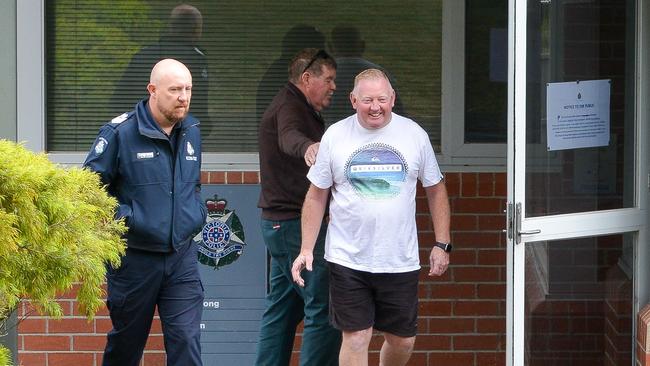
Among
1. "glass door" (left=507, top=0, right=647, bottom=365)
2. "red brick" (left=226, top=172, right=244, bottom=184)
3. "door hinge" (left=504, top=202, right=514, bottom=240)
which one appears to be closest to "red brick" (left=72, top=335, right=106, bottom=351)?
"red brick" (left=226, top=172, right=244, bottom=184)

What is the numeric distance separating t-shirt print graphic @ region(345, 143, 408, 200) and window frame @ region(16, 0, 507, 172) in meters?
1.29

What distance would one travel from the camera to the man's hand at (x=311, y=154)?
6.27m

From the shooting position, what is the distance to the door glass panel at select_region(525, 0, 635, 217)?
5.90 m

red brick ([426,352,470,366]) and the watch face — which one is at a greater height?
the watch face

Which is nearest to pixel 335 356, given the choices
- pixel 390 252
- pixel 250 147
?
pixel 390 252

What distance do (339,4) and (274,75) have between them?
0.53 metres

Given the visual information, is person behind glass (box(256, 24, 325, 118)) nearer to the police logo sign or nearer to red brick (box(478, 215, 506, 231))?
the police logo sign

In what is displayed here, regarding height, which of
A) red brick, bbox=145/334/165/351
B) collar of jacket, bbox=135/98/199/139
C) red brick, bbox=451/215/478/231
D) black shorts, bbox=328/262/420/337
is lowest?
red brick, bbox=145/334/165/351

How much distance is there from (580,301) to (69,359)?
9.67ft

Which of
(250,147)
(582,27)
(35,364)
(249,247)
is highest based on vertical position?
(582,27)

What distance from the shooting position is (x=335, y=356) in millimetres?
6762

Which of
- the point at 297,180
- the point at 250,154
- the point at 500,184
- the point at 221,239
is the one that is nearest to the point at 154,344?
the point at 221,239

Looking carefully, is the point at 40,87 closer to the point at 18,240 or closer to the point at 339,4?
the point at 339,4

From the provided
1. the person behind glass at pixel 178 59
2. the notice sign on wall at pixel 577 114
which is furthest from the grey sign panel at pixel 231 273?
the notice sign on wall at pixel 577 114
